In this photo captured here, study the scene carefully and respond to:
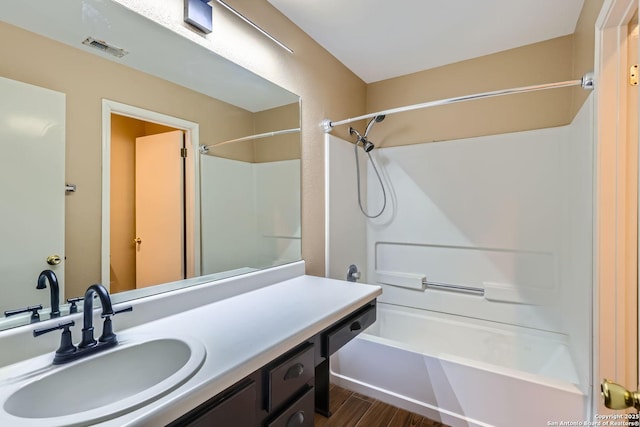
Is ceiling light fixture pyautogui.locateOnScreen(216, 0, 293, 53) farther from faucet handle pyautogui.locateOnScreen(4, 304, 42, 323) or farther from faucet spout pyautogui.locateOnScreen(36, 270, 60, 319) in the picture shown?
faucet handle pyautogui.locateOnScreen(4, 304, 42, 323)

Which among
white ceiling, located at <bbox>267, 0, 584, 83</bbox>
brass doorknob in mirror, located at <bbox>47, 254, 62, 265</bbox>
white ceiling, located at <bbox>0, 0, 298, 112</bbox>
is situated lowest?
brass doorknob in mirror, located at <bbox>47, 254, 62, 265</bbox>

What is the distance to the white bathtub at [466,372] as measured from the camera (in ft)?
4.80

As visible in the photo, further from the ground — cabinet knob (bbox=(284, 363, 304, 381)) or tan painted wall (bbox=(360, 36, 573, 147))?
tan painted wall (bbox=(360, 36, 573, 147))

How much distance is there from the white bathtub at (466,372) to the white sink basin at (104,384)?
1.33m

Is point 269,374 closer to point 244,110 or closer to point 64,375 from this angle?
point 64,375

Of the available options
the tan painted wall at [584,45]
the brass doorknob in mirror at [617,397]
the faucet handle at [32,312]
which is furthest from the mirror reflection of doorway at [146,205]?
the tan painted wall at [584,45]

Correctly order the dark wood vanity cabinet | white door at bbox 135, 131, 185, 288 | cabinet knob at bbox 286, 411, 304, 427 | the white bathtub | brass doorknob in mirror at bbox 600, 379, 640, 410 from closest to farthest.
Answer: brass doorknob in mirror at bbox 600, 379, 640, 410
the dark wood vanity cabinet
cabinet knob at bbox 286, 411, 304, 427
white door at bbox 135, 131, 185, 288
the white bathtub

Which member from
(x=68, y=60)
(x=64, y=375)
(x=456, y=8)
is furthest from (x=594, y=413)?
(x=68, y=60)

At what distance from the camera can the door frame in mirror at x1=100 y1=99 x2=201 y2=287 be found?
1062 millimetres

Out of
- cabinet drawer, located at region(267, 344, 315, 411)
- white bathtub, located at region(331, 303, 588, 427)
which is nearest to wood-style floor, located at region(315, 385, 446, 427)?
white bathtub, located at region(331, 303, 588, 427)

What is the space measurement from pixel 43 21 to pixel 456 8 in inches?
76.0

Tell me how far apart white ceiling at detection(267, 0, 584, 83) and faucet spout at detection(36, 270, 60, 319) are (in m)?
1.67

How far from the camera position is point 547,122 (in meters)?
2.08

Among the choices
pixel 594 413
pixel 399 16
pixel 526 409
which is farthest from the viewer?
pixel 399 16
